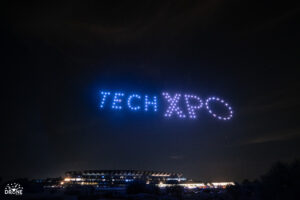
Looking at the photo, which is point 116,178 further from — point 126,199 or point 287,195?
point 287,195

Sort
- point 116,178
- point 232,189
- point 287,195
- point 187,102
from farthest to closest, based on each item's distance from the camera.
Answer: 1. point 116,178
2. point 232,189
3. point 187,102
4. point 287,195

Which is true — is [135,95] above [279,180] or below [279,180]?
above

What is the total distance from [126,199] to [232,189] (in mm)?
11206

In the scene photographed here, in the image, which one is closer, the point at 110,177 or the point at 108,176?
the point at 110,177

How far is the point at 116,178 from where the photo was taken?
143875 millimetres

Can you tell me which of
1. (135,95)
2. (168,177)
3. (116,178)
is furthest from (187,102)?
(168,177)

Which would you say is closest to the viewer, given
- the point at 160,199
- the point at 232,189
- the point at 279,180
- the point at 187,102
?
the point at 279,180

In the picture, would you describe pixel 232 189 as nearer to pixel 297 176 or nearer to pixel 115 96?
pixel 297 176

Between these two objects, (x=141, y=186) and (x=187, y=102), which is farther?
(x=141, y=186)

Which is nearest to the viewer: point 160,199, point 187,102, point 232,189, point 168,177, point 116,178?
point 187,102

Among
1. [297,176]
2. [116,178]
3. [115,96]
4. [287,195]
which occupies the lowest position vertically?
[287,195]

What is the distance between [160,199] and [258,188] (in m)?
10.3

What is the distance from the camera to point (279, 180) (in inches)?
547

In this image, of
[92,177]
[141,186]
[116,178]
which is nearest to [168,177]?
[116,178]
